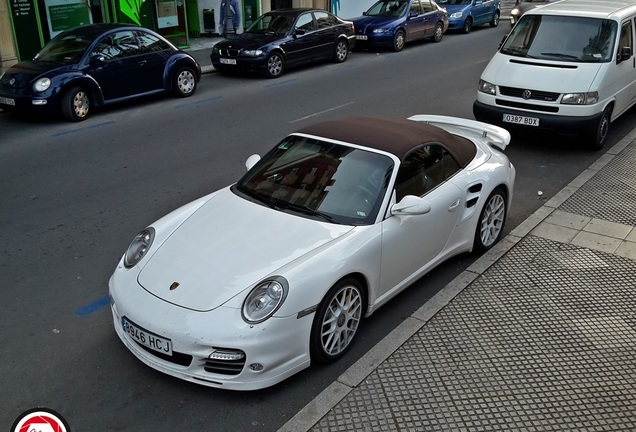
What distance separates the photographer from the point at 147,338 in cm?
447

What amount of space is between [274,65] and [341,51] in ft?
9.55

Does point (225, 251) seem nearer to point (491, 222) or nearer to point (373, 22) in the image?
point (491, 222)

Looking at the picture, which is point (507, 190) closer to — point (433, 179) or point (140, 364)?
point (433, 179)

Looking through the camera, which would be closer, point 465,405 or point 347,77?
point 465,405

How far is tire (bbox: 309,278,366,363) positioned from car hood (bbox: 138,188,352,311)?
0.39 metres

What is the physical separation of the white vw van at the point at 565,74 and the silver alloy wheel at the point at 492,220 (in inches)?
132

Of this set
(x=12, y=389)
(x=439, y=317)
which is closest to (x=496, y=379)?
(x=439, y=317)

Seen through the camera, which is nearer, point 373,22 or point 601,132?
point 601,132

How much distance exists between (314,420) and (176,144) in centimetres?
720

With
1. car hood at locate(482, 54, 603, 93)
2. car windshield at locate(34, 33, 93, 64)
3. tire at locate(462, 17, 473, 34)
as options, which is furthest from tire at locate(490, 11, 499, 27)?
car windshield at locate(34, 33, 93, 64)

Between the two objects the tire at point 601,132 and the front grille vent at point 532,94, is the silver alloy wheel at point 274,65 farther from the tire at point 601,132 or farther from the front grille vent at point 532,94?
the tire at point 601,132

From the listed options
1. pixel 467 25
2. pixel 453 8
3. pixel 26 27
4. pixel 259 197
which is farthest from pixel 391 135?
pixel 467 25

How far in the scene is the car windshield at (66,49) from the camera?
1227 cm

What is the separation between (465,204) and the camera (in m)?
6.12
